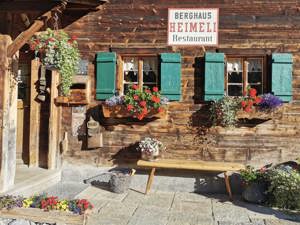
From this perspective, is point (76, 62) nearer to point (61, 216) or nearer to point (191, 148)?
point (191, 148)

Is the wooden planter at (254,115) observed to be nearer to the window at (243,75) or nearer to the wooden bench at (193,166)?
the window at (243,75)

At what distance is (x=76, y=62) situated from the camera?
303 inches

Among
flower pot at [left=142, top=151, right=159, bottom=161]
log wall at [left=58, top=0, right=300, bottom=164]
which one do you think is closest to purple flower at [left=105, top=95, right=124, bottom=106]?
log wall at [left=58, top=0, right=300, bottom=164]

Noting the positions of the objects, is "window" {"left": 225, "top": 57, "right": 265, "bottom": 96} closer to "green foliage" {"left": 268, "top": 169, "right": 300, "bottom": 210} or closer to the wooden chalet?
the wooden chalet

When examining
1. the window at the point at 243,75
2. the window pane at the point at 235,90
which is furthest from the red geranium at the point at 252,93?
the window pane at the point at 235,90

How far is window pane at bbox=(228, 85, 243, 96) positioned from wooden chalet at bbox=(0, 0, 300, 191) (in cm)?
2

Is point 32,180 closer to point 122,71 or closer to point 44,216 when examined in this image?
point 44,216

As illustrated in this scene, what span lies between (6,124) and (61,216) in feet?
Answer: 6.81

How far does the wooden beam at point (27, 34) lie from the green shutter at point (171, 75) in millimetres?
2342

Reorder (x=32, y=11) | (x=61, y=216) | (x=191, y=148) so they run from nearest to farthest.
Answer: (x=61, y=216) < (x=32, y=11) < (x=191, y=148)

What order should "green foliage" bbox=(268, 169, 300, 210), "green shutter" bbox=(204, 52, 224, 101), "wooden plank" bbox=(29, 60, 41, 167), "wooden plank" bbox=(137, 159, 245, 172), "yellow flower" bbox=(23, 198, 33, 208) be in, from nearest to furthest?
"yellow flower" bbox=(23, 198, 33, 208)
"green foliage" bbox=(268, 169, 300, 210)
"wooden plank" bbox=(137, 159, 245, 172)
"green shutter" bbox=(204, 52, 224, 101)
"wooden plank" bbox=(29, 60, 41, 167)

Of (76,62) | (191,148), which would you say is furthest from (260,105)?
(76,62)

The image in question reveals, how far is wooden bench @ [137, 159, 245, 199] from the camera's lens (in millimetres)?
7094

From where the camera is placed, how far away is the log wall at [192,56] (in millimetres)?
7551
